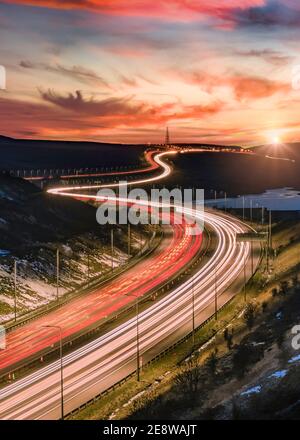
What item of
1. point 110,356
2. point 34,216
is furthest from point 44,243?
point 110,356

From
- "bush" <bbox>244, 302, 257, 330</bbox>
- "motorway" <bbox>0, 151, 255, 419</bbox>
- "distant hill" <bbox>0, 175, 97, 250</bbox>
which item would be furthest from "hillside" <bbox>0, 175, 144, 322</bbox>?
"bush" <bbox>244, 302, 257, 330</bbox>

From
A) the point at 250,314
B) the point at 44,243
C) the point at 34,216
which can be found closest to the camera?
the point at 250,314

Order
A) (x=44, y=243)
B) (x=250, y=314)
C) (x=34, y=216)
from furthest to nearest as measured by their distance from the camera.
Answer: (x=34, y=216) → (x=44, y=243) → (x=250, y=314)

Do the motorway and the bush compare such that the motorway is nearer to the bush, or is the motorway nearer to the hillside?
the bush

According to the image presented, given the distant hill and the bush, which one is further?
the distant hill

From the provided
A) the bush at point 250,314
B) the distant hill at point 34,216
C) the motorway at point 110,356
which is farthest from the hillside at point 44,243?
the bush at point 250,314

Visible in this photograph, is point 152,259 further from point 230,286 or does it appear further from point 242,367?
point 242,367

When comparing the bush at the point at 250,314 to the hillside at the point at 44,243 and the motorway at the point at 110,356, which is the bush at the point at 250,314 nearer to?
the motorway at the point at 110,356

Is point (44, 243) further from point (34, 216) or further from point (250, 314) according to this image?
point (250, 314)
